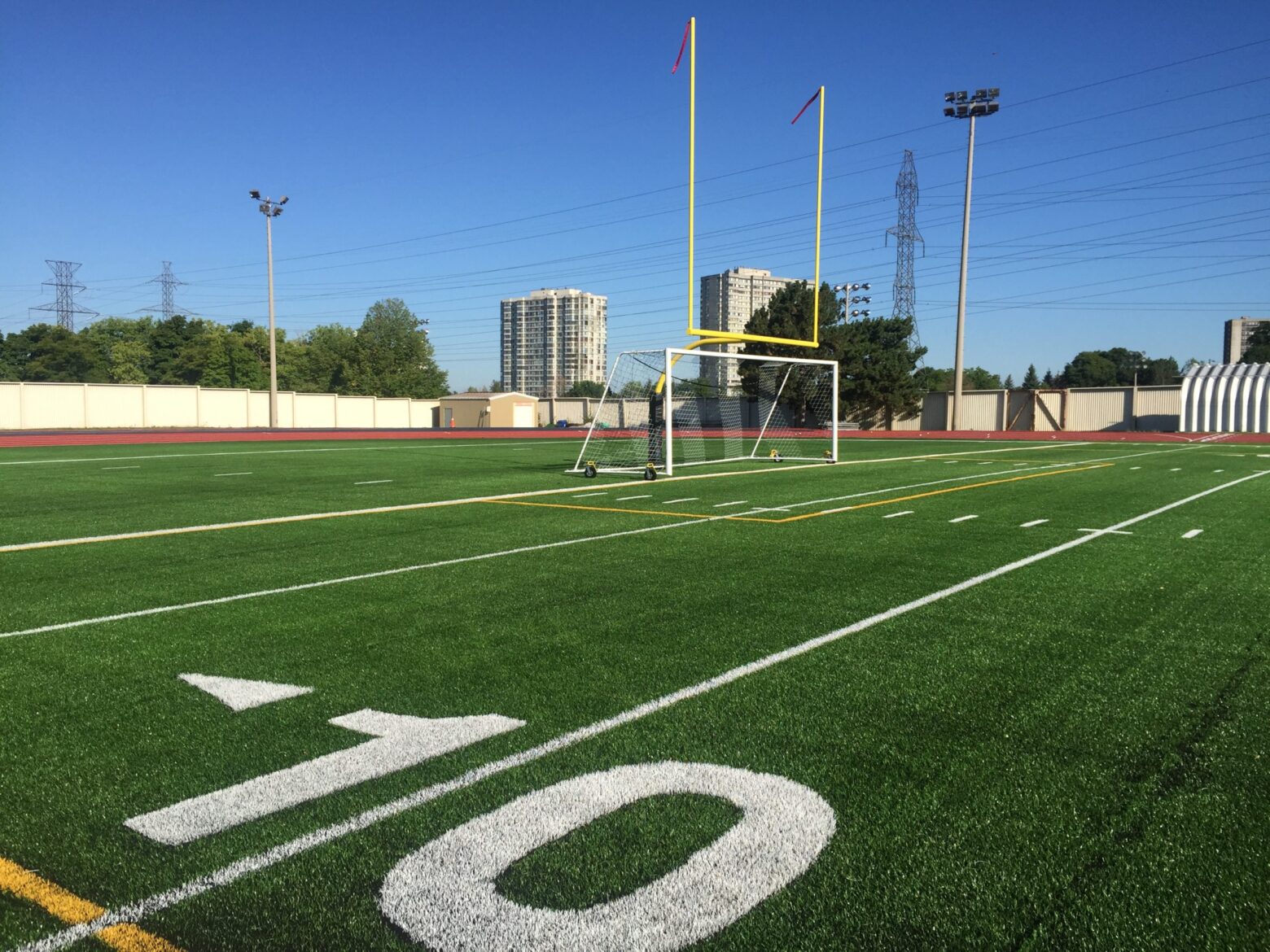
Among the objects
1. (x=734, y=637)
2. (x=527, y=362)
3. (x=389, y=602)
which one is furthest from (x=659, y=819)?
(x=527, y=362)

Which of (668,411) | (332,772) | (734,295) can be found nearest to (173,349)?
(734,295)

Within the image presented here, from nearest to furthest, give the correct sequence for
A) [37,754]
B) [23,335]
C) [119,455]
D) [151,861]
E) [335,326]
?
[151,861]
[37,754]
[119,455]
[23,335]
[335,326]

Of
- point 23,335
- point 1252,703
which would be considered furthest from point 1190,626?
point 23,335

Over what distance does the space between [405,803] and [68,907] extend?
3.43 feet

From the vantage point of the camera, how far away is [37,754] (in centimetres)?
374

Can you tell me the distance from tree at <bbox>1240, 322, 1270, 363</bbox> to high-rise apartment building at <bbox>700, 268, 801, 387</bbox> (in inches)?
2152

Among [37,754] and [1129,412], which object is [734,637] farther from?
[1129,412]

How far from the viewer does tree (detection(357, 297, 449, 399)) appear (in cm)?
8912

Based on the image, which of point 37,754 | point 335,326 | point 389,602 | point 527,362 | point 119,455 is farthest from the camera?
point 527,362

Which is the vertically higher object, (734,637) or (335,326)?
(335,326)

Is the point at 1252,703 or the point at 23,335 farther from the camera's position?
the point at 23,335

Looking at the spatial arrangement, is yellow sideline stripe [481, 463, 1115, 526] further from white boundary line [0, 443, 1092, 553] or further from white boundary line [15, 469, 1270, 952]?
white boundary line [15, 469, 1270, 952]

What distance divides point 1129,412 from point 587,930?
170ft

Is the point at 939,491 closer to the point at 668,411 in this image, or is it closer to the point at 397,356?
the point at 668,411
